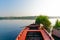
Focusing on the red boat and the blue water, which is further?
the blue water

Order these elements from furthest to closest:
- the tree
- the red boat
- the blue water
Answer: the tree
the blue water
the red boat

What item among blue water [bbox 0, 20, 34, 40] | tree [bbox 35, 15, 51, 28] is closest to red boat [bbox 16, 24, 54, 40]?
blue water [bbox 0, 20, 34, 40]

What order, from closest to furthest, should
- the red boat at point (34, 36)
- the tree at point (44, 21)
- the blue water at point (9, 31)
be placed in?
the red boat at point (34, 36)
the blue water at point (9, 31)
the tree at point (44, 21)

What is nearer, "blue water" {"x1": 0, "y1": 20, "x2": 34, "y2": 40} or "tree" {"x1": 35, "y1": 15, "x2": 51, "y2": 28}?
"blue water" {"x1": 0, "y1": 20, "x2": 34, "y2": 40}

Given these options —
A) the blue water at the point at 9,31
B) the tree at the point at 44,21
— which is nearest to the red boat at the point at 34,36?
the blue water at the point at 9,31

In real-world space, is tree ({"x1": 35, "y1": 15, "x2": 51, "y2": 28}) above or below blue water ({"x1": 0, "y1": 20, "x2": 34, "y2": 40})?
above

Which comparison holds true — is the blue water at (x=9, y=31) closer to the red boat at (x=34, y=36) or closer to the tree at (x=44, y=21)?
the tree at (x=44, y=21)

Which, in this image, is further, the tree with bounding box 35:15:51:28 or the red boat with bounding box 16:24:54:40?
the tree with bounding box 35:15:51:28

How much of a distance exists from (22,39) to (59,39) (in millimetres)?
15210

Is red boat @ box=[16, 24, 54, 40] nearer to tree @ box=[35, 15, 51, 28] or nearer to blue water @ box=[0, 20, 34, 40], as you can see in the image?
blue water @ box=[0, 20, 34, 40]

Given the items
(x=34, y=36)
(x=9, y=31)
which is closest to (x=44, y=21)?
(x=9, y=31)

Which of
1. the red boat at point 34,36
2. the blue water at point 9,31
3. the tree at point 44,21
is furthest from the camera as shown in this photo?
the tree at point 44,21

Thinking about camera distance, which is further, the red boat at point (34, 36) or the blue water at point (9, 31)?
the blue water at point (9, 31)

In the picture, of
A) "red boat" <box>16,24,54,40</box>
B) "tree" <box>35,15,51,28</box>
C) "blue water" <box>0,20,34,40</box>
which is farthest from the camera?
"tree" <box>35,15,51,28</box>
